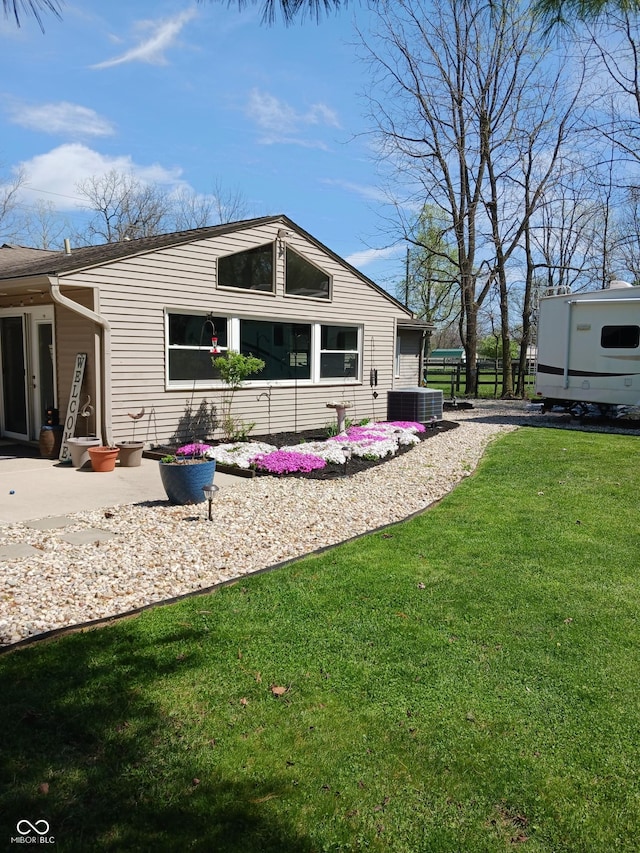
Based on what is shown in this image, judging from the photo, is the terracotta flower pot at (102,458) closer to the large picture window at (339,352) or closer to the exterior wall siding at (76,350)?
the exterior wall siding at (76,350)

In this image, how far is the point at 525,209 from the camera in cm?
2194

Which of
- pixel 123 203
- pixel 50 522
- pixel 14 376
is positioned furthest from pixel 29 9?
pixel 123 203

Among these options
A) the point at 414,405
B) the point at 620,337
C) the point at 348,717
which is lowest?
the point at 348,717

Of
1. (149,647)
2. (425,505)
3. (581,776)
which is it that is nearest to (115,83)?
(149,647)

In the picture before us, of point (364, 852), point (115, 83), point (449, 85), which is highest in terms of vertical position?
point (449, 85)

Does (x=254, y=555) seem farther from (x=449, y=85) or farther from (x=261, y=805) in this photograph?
(x=449, y=85)

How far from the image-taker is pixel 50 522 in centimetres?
575

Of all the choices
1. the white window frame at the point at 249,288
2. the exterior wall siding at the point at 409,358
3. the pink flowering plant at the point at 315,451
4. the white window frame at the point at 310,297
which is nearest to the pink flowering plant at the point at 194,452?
the pink flowering plant at the point at 315,451

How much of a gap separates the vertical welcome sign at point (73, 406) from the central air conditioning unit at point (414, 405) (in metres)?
6.84

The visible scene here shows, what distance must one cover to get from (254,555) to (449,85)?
810 inches

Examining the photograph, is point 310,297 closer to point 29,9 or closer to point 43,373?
point 43,373

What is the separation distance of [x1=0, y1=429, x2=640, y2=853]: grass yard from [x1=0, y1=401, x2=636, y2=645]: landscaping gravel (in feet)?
1.11

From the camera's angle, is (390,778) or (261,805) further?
(390,778)

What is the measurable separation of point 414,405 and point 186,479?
7.69 m
